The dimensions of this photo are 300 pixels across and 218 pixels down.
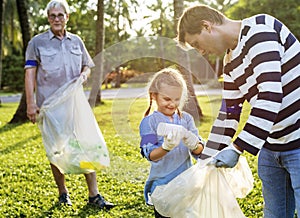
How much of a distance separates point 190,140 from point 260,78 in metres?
0.47

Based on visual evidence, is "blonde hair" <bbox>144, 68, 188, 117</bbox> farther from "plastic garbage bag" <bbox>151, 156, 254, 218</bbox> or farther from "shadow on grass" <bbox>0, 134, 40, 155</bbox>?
"shadow on grass" <bbox>0, 134, 40, 155</bbox>

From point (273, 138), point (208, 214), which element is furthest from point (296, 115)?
point (208, 214)

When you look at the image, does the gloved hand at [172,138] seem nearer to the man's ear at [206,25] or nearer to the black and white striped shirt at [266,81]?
the black and white striped shirt at [266,81]

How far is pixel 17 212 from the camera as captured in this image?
4039 millimetres

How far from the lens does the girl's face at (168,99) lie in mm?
2432

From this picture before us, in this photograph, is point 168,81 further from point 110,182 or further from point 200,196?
point 110,182

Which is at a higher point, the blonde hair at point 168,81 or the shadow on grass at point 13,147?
the blonde hair at point 168,81

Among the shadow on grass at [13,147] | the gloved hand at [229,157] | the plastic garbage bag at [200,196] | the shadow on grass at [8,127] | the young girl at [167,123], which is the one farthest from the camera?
the shadow on grass at [8,127]

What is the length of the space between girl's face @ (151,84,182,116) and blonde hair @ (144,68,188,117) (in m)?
0.02

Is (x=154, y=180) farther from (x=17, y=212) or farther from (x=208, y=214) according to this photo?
(x=17, y=212)

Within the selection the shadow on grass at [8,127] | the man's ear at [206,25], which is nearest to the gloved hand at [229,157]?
the man's ear at [206,25]

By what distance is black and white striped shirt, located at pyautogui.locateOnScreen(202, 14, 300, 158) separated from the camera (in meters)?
2.00

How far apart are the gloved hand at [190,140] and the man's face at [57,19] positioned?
205cm

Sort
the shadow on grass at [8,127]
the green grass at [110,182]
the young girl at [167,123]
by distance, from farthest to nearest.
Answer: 1. the shadow on grass at [8,127]
2. the green grass at [110,182]
3. the young girl at [167,123]
